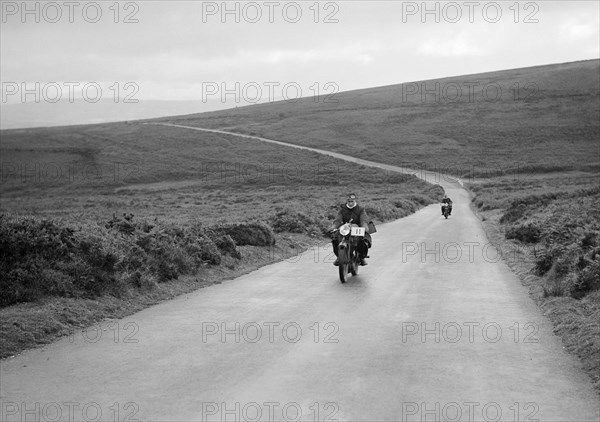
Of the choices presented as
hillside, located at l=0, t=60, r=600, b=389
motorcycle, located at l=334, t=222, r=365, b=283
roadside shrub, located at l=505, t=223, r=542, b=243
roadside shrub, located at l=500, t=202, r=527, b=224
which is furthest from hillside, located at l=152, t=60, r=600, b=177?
motorcycle, located at l=334, t=222, r=365, b=283

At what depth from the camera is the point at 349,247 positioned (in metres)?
16.5

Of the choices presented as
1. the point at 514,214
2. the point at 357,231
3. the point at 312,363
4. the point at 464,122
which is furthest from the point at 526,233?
the point at 464,122

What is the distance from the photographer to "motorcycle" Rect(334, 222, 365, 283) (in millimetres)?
15992

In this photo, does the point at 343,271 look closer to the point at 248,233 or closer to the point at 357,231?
the point at 357,231

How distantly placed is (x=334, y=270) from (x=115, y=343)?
918cm

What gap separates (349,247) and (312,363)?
8205mm

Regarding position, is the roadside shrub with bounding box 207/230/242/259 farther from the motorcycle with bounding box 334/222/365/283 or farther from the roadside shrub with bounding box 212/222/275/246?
the motorcycle with bounding box 334/222/365/283

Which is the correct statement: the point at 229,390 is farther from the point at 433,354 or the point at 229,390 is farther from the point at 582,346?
the point at 582,346

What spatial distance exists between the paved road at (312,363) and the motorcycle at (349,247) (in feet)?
5.30

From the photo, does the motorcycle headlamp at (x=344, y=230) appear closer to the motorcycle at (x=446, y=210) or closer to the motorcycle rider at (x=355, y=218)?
the motorcycle rider at (x=355, y=218)

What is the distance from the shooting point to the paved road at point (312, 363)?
22.4 ft

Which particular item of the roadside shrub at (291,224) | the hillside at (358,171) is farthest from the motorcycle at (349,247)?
the roadside shrub at (291,224)

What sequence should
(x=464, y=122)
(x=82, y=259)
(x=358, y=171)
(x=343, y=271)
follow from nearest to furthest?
(x=82, y=259) < (x=343, y=271) < (x=358, y=171) < (x=464, y=122)

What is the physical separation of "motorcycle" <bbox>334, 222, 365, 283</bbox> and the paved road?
5.30 feet
